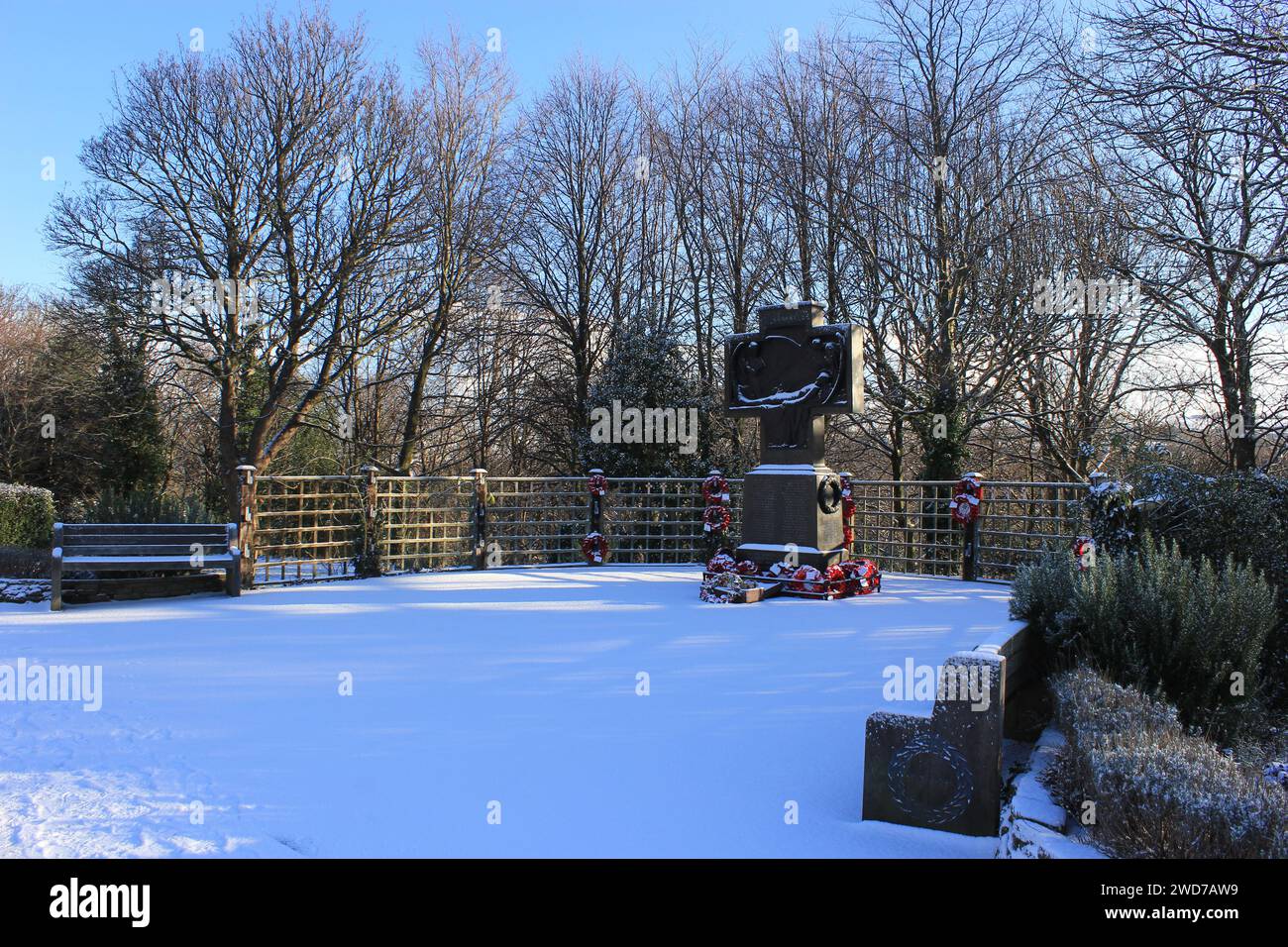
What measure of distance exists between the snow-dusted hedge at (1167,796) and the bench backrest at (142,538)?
8.50m

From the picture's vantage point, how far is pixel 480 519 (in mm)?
11594

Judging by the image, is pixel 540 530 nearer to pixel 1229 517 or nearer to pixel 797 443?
pixel 797 443

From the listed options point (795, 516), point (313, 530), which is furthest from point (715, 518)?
point (313, 530)

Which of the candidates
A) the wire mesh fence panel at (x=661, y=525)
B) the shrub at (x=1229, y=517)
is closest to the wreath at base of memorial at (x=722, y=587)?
the wire mesh fence panel at (x=661, y=525)

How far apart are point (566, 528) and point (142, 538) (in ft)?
25.0

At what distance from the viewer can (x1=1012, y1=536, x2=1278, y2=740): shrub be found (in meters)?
4.05

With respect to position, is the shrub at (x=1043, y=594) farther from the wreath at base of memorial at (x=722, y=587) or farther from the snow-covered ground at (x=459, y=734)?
the wreath at base of memorial at (x=722, y=587)

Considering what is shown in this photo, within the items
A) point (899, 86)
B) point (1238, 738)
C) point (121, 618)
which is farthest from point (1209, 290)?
point (121, 618)

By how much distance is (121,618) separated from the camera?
7461mm

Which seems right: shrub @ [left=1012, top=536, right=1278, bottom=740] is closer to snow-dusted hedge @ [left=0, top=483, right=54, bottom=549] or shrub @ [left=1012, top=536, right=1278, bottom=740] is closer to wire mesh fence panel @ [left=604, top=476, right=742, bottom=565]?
wire mesh fence panel @ [left=604, top=476, right=742, bottom=565]

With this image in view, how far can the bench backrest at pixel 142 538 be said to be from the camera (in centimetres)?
816

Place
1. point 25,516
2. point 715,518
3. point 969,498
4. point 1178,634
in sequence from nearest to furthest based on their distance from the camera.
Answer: point 1178,634 < point 969,498 < point 715,518 < point 25,516
